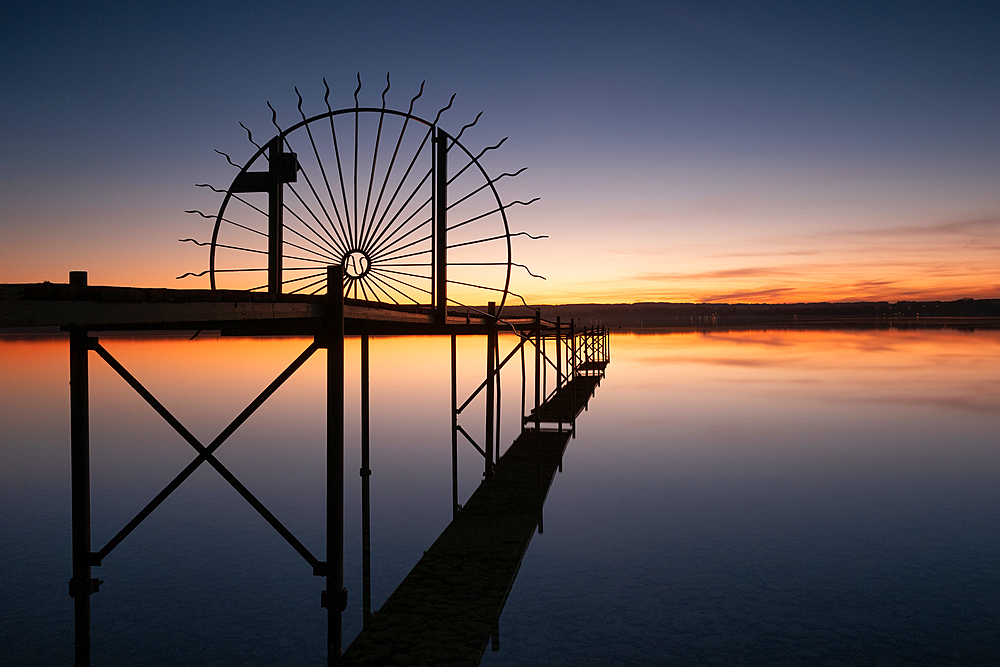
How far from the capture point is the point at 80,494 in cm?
595

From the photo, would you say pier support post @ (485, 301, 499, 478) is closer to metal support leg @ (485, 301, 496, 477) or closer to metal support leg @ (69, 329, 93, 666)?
metal support leg @ (485, 301, 496, 477)

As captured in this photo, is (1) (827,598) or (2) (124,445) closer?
(1) (827,598)

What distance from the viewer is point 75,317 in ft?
14.3

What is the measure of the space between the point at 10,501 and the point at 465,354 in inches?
2866

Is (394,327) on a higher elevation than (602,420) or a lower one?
higher

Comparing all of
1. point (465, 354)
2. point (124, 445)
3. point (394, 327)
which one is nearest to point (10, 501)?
point (124, 445)

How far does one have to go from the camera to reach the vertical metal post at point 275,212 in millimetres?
9266

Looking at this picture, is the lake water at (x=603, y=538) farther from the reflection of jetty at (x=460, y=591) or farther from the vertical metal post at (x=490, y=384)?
the vertical metal post at (x=490, y=384)

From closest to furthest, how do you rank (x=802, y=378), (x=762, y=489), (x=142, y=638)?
(x=142, y=638)
(x=762, y=489)
(x=802, y=378)

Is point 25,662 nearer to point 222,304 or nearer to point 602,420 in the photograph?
point 222,304

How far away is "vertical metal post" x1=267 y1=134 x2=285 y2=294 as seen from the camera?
30.4 feet

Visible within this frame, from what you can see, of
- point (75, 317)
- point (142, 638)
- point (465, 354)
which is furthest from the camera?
point (465, 354)

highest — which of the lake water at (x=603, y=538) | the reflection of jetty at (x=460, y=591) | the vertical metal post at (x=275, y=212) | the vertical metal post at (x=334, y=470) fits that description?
the vertical metal post at (x=275, y=212)

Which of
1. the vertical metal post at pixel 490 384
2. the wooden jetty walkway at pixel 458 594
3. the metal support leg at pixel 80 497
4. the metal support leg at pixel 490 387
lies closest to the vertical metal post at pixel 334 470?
the wooden jetty walkway at pixel 458 594
